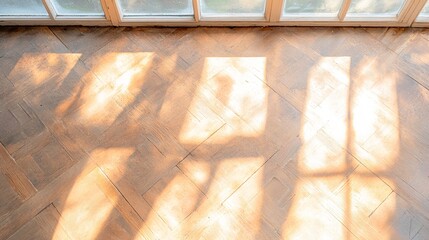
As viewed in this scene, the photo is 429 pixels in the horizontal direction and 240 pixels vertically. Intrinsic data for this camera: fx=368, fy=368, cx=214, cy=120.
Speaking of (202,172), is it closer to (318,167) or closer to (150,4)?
(318,167)

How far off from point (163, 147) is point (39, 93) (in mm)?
707

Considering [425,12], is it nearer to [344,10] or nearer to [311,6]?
[344,10]

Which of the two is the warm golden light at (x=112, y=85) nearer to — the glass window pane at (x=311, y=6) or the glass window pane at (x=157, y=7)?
the glass window pane at (x=157, y=7)

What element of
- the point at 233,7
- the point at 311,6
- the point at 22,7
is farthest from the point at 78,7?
the point at 311,6

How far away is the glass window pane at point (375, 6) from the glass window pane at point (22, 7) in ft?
5.48

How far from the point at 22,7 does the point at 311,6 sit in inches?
61.9

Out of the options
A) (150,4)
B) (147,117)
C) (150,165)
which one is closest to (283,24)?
(150,4)

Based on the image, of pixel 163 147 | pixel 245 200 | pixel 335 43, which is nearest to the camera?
pixel 245 200

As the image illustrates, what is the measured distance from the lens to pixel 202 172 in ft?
5.30

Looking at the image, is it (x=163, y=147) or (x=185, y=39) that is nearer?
(x=163, y=147)

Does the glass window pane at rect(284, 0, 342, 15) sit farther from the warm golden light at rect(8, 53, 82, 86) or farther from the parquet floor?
the warm golden light at rect(8, 53, 82, 86)

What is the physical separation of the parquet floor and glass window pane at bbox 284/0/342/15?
0.10 m

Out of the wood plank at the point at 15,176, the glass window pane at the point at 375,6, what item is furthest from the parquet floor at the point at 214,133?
the glass window pane at the point at 375,6

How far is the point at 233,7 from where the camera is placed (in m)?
2.00
